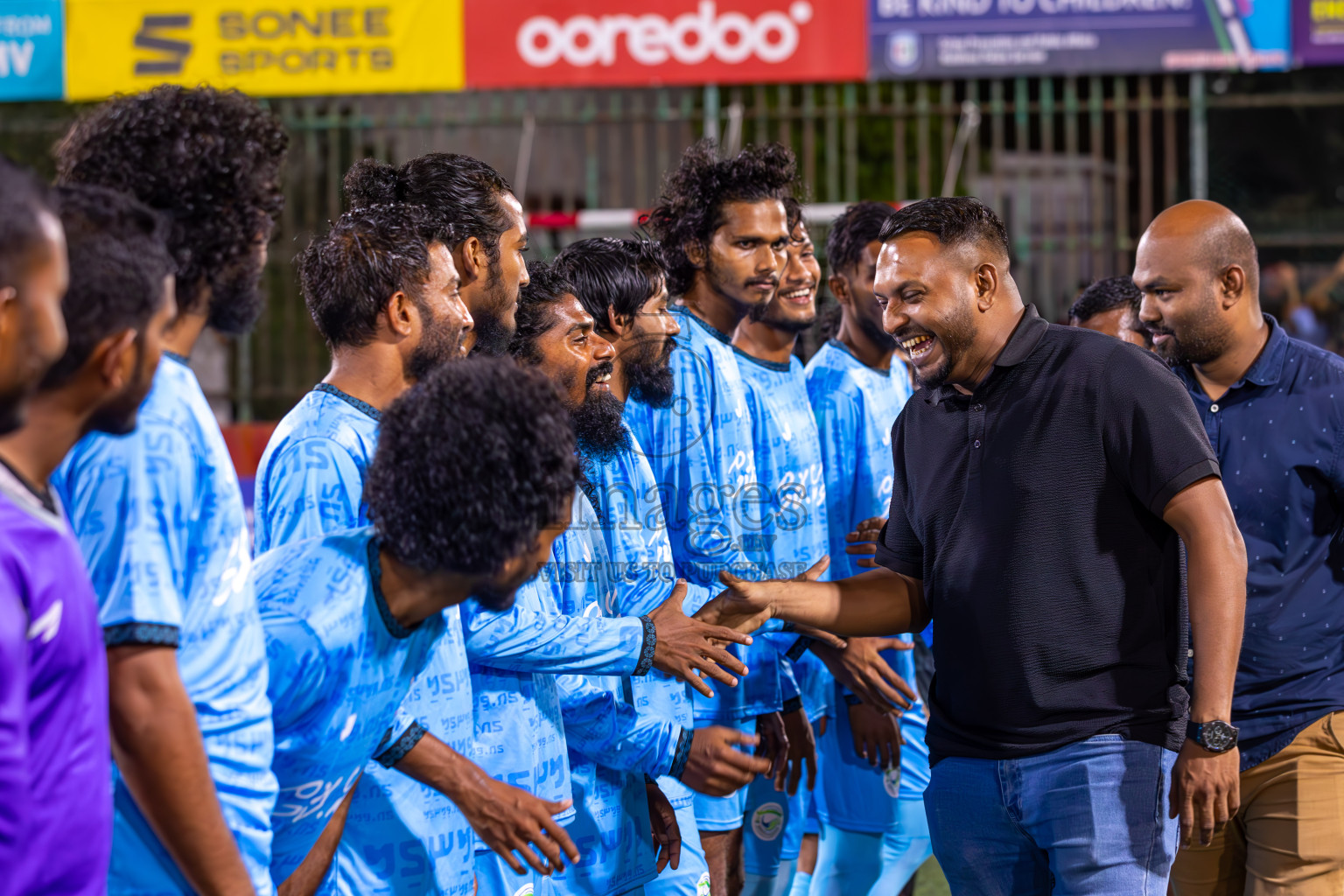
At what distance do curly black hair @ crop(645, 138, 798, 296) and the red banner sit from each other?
4355 mm

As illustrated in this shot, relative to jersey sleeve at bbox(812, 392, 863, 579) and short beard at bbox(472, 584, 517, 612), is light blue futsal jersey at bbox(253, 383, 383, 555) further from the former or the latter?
jersey sleeve at bbox(812, 392, 863, 579)

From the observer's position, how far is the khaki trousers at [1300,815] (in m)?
3.34

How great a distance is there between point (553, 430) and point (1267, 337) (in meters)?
2.40

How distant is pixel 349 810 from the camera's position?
230 centimetres

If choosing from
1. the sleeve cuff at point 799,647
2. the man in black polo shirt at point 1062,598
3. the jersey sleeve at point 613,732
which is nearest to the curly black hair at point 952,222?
the man in black polo shirt at point 1062,598

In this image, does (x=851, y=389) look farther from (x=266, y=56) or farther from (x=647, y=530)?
(x=266, y=56)

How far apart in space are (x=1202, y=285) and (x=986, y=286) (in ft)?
3.02

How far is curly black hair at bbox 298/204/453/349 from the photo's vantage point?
2.59 metres

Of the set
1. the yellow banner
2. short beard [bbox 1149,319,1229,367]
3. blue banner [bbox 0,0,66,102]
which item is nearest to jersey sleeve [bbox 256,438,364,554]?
short beard [bbox 1149,319,1229,367]

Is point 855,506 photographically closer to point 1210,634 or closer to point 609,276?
point 609,276

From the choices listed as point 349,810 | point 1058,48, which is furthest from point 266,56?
point 349,810

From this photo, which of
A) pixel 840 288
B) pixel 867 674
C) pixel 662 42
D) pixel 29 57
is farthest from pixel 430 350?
pixel 29 57

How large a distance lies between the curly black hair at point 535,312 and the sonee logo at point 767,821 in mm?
1821

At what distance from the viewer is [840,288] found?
498cm
